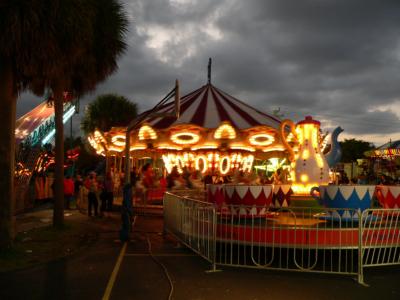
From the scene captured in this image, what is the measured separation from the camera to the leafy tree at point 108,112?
118 ft

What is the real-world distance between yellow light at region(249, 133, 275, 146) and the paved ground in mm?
7105

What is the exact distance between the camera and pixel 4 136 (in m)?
7.38

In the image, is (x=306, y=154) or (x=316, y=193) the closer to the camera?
(x=316, y=193)

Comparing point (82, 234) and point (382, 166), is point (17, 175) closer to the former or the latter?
point (82, 234)

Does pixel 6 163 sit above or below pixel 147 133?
below

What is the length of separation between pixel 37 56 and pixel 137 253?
13.2 feet

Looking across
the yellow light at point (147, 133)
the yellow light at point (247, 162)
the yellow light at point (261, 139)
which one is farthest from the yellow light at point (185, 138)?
the yellow light at point (247, 162)

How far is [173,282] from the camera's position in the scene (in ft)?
18.5

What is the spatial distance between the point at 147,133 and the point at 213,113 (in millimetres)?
2532

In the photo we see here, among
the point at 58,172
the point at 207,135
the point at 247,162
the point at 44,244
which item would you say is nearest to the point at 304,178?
the point at 207,135

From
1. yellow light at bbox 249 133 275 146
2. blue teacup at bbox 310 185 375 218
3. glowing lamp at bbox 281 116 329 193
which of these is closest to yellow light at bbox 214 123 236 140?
yellow light at bbox 249 133 275 146

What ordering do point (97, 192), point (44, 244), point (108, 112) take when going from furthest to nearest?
Answer: point (108, 112) → point (97, 192) → point (44, 244)

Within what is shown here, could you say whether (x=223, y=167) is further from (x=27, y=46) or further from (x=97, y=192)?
(x=27, y=46)

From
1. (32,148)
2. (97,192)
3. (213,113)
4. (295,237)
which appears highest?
(213,113)
